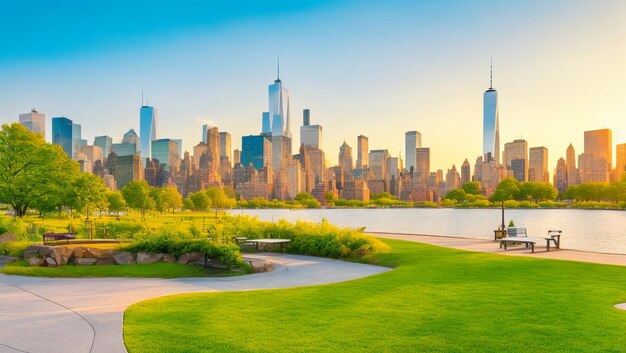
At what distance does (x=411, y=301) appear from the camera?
1048cm

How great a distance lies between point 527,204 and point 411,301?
568ft

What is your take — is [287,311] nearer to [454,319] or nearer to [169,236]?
[454,319]

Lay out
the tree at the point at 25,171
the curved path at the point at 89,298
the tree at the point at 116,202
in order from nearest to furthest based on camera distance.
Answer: the curved path at the point at 89,298 < the tree at the point at 25,171 < the tree at the point at 116,202

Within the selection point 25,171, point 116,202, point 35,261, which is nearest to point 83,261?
point 35,261

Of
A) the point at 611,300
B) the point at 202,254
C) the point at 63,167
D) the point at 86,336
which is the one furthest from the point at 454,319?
the point at 63,167

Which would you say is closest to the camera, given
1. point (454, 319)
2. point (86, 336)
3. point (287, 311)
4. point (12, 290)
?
point (86, 336)

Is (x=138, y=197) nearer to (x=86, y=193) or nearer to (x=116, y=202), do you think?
(x=116, y=202)

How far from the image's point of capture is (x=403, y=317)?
29.8ft

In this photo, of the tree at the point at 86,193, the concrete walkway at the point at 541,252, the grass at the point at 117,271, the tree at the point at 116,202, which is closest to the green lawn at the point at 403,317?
A: the grass at the point at 117,271

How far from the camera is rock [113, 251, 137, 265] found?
1730 cm

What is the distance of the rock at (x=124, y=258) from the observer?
17.3 metres

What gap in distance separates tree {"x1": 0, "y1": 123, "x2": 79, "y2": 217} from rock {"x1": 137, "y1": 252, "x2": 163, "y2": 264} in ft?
85.0

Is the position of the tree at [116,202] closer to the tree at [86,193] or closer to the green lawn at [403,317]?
the tree at [86,193]

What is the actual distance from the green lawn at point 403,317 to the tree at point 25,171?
32.9m
